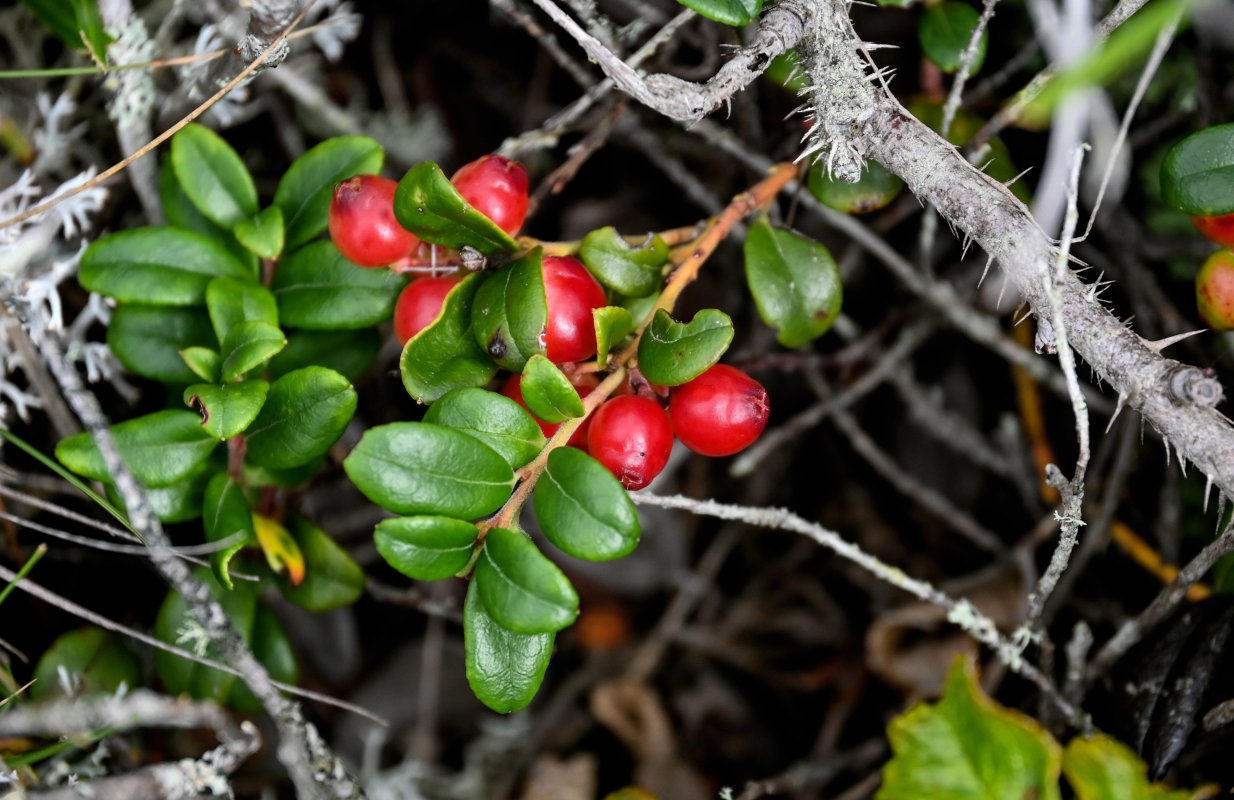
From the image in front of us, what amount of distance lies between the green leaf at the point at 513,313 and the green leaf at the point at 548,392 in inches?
2.3

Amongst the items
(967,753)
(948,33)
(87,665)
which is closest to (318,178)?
(87,665)

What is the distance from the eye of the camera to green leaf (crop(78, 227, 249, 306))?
5.99ft

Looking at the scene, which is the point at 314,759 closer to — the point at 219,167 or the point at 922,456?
the point at 219,167

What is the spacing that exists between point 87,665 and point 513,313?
1.39 metres

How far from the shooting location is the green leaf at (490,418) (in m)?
1.56

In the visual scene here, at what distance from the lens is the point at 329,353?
6.38ft

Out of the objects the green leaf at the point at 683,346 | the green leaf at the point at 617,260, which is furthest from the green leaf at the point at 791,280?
the green leaf at the point at 683,346

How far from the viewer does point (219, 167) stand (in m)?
1.94

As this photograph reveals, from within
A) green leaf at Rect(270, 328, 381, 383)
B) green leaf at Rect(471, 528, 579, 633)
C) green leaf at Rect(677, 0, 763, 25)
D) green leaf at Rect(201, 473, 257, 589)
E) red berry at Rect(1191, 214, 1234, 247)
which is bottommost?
green leaf at Rect(201, 473, 257, 589)

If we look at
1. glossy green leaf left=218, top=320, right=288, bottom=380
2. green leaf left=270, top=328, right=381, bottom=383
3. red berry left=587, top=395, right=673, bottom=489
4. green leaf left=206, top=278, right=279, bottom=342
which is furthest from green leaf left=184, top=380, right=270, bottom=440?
red berry left=587, top=395, right=673, bottom=489

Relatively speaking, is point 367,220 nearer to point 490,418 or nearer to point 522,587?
point 490,418

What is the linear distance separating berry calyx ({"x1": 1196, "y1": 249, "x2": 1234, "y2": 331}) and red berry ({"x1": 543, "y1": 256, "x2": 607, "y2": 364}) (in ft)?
3.79

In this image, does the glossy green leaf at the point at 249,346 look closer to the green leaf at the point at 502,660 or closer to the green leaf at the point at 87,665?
the green leaf at the point at 502,660

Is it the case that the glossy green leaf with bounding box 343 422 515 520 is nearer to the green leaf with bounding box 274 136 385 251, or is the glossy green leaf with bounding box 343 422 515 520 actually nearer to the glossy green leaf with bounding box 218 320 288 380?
the glossy green leaf with bounding box 218 320 288 380
